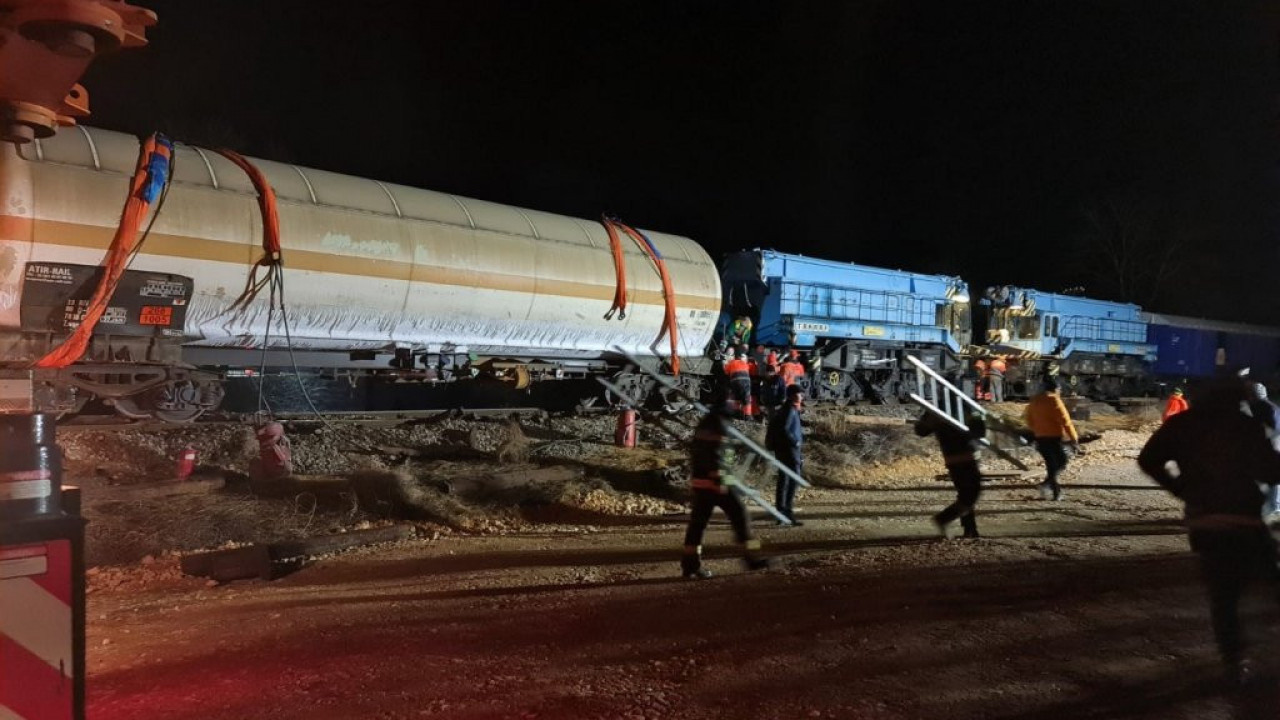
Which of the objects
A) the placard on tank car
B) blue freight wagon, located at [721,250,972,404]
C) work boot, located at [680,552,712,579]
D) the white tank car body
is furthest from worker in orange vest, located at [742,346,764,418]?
the placard on tank car

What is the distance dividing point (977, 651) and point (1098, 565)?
2.48 meters

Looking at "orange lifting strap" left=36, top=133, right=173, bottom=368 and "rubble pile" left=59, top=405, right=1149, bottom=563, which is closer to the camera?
"rubble pile" left=59, top=405, right=1149, bottom=563

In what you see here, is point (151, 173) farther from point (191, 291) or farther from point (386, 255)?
point (386, 255)

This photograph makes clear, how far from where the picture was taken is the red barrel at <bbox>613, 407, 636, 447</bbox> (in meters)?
12.8

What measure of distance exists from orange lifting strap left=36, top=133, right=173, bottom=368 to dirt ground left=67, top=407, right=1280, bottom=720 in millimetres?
1181

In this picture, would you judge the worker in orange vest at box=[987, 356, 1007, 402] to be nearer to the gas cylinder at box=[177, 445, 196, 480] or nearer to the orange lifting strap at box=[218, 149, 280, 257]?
the orange lifting strap at box=[218, 149, 280, 257]

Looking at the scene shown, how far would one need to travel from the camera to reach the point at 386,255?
1084cm

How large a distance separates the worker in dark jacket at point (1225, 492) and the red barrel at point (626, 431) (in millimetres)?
9086

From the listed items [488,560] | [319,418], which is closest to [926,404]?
[488,560]

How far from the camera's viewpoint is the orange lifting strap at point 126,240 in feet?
27.7

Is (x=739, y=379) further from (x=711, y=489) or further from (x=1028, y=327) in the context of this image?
(x=1028, y=327)

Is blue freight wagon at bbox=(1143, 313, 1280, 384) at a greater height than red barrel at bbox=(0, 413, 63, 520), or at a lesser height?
greater

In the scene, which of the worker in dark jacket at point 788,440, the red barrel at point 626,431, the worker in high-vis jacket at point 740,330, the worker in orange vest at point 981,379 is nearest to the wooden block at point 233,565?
the worker in dark jacket at point 788,440

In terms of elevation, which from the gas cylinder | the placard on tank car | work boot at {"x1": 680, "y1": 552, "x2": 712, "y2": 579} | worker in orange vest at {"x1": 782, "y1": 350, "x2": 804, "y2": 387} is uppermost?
the placard on tank car
